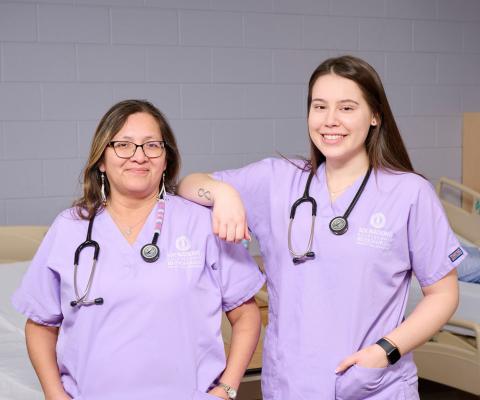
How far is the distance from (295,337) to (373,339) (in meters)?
0.17

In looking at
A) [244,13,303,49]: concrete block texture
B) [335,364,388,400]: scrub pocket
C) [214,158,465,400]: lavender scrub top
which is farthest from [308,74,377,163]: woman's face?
[244,13,303,49]: concrete block texture

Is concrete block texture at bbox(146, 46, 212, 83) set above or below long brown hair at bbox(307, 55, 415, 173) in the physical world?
above

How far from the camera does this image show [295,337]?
172 centimetres

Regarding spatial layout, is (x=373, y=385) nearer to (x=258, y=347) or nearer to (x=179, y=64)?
(x=258, y=347)

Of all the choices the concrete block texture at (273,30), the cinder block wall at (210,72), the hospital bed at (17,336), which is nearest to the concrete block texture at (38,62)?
the cinder block wall at (210,72)

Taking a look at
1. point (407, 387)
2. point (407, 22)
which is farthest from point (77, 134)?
point (407, 387)

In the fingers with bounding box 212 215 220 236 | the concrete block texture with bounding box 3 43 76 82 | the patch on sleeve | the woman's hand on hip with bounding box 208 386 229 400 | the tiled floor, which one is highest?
the concrete block texture with bounding box 3 43 76 82

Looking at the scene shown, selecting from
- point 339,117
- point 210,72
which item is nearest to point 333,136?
point 339,117

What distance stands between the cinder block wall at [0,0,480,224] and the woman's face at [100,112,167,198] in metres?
2.31

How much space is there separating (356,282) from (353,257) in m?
0.05

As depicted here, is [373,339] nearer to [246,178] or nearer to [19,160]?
[246,178]

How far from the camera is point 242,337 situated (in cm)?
172

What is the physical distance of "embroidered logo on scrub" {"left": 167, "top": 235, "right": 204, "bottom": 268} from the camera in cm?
164

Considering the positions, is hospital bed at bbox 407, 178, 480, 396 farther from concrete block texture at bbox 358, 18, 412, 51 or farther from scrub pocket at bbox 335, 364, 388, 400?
concrete block texture at bbox 358, 18, 412, 51
